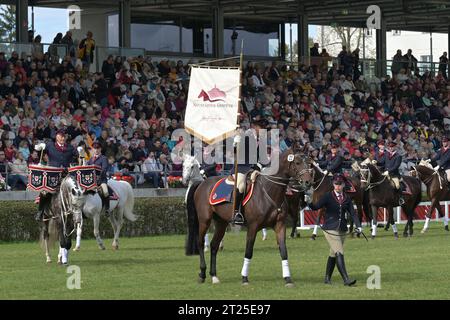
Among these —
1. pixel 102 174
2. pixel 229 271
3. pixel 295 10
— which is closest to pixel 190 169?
pixel 102 174

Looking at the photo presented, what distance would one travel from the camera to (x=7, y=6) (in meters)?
41.9

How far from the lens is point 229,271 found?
20.1 metres

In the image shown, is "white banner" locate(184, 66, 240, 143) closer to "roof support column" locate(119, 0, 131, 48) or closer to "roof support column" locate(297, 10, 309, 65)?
"roof support column" locate(119, 0, 131, 48)

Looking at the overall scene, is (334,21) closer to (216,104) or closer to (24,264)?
(216,104)

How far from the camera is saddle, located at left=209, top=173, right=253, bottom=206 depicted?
18.3 metres

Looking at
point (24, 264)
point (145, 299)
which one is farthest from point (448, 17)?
point (145, 299)

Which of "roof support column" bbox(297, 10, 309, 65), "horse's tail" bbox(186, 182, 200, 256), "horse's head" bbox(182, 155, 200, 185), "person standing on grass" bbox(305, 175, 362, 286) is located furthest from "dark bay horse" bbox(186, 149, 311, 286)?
"roof support column" bbox(297, 10, 309, 65)

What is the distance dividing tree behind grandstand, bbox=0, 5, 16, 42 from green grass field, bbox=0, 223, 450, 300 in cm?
1647

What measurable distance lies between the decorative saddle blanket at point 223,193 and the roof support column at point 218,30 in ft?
93.0

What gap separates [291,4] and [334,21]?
617 cm

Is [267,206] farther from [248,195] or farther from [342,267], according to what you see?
[342,267]

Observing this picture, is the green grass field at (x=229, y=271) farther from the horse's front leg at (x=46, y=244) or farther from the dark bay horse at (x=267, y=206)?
the dark bay horse at (x=267, y=206)

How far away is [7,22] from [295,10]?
45.3ft

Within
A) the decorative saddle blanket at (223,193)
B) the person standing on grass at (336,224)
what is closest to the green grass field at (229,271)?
the person standing on grass at (336,224)
